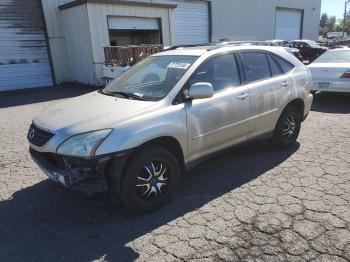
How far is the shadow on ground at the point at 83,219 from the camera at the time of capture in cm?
301

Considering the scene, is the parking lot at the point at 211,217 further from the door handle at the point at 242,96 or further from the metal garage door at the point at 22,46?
the metal garage door at the point at 22,46

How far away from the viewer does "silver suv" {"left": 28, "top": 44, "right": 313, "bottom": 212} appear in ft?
10.3

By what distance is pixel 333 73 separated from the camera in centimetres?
825

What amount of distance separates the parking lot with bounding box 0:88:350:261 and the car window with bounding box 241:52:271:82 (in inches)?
49.8

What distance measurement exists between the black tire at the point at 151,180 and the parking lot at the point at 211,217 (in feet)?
0.48

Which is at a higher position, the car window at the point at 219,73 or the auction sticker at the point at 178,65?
the auction sticker at the point at 178,65

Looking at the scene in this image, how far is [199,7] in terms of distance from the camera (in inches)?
780

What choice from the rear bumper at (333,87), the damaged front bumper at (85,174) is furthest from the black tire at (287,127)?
the rear bumper at (333,87)

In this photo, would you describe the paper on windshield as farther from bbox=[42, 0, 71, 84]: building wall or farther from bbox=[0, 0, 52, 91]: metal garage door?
bbox=[42, 0, 71, 84]: building wall

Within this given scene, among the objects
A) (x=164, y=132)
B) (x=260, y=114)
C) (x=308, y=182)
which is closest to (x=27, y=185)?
(x=164, y=132)

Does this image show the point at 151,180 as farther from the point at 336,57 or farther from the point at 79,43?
the point at 79,43

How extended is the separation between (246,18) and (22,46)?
623 inches

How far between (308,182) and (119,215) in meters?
2.40

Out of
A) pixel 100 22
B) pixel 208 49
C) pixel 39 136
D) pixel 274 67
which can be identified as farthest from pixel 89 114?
pixel 100 22
